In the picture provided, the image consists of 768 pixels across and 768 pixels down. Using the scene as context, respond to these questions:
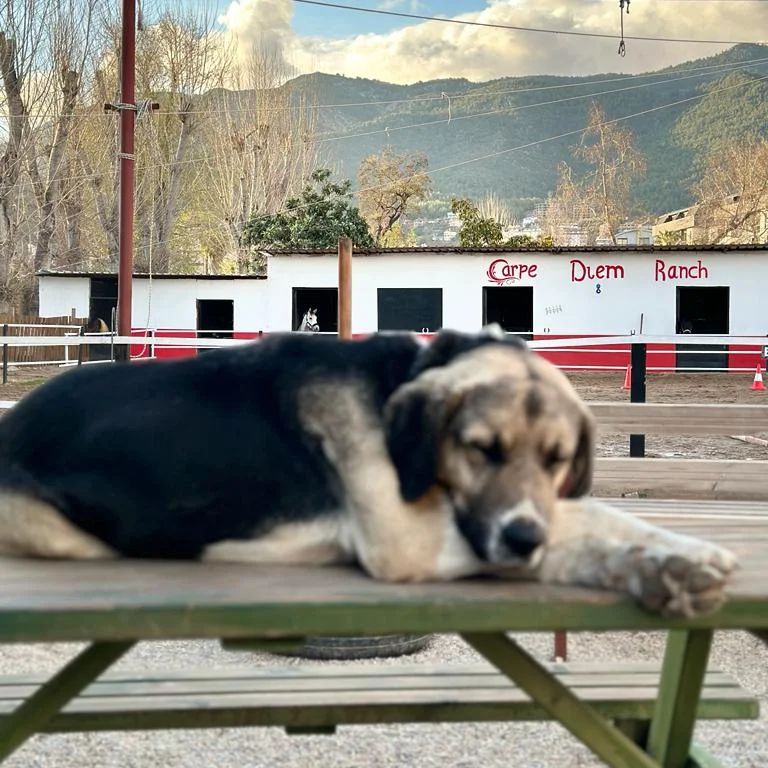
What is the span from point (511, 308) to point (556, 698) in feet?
88.9

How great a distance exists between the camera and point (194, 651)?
519 centimetres

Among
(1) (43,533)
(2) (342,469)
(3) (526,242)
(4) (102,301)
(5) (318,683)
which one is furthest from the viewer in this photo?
(3) (526,242)

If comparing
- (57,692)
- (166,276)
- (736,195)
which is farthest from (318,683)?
(736,195)

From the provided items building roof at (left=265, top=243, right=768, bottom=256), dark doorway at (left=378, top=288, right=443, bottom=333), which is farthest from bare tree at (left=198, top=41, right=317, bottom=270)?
dark doorway at (left=378, top=288, right=443, bottom=333)

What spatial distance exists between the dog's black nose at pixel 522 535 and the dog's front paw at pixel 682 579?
197mm

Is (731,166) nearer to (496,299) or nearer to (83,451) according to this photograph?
(496,299)

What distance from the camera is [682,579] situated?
1.94 meters

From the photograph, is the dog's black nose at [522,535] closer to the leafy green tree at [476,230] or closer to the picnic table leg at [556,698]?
the picnic table leg at [556,698]

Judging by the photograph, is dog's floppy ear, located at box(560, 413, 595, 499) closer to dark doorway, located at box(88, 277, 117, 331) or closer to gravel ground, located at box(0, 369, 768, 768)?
gravel ground, located at box(0, 369, 768, 768)

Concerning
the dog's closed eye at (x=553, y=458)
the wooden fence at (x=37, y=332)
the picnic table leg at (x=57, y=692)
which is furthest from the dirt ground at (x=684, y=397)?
the wooden fence at (x=37, y=332)

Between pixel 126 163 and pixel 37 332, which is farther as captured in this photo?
pixel 37 332

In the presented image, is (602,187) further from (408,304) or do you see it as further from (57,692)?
(57,692)

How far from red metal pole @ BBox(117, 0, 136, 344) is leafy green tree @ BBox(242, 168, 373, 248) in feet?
57.6

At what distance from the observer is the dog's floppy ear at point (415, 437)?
6.83 ft
